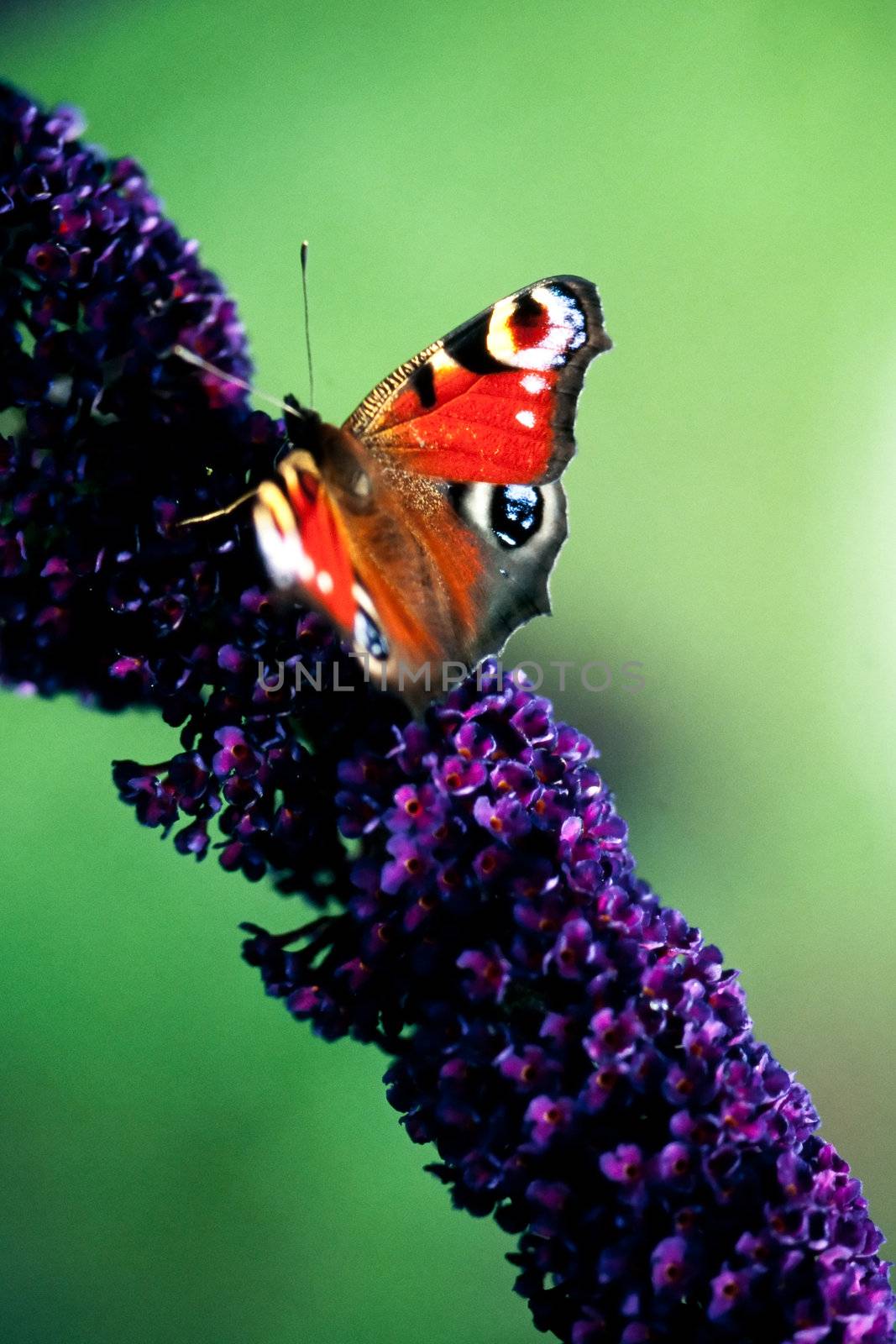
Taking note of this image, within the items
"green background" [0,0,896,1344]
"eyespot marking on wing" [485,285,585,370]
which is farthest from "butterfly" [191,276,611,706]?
"green background" [0,0,896,1344]

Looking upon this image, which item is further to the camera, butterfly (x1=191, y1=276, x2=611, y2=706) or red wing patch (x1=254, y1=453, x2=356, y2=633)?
butterfly (x1=191, y1=276, x2=611, y2=706)

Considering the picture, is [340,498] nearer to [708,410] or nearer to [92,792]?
[92,792]

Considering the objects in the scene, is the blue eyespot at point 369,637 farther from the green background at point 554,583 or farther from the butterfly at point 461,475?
the green background at point 554,583

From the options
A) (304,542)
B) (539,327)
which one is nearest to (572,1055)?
(304,542)

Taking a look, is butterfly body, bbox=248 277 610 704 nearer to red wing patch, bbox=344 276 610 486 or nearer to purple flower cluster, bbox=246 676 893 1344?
red wing patch, bbox=344 276 610 486

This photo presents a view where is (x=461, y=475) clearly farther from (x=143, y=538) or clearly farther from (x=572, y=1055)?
(x=572, y=1055)

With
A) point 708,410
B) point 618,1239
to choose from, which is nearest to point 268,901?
point 618,1239
